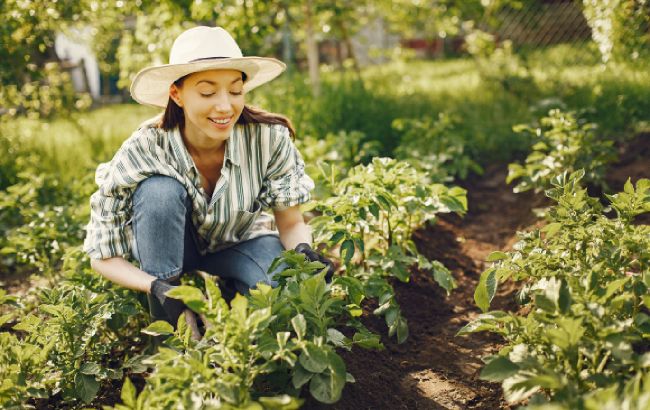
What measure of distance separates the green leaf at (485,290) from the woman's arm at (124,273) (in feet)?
3.31

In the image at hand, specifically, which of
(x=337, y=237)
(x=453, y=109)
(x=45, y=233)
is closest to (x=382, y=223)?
(x=337, y=237)

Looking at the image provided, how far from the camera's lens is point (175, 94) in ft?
7.65

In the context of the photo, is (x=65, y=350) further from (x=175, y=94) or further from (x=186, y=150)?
(x=175, y=94)

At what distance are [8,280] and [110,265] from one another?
1.46m

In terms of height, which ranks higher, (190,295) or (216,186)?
(216,186)

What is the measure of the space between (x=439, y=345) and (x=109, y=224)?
124 cm

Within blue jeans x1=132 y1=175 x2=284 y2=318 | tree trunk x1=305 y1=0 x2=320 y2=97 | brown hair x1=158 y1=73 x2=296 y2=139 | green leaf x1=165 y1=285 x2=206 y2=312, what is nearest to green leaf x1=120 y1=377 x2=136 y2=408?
green leaf x1=165 y1=285 x2=206 y2=312

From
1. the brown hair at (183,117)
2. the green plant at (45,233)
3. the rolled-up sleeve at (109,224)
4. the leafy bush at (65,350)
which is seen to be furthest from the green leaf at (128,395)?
the green plant at (45,233)

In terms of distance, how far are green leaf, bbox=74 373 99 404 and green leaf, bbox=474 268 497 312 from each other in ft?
3.83

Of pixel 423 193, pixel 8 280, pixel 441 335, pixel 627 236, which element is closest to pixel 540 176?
pixel 423 193

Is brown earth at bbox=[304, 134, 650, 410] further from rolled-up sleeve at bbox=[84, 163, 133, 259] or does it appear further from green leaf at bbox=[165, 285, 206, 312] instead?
rolled-up sleeve at bbox=[84, 163, 133, 259]

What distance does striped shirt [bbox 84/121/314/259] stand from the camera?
7.36ft

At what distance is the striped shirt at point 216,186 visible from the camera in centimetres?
224

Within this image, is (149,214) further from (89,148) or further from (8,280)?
(89,148)
